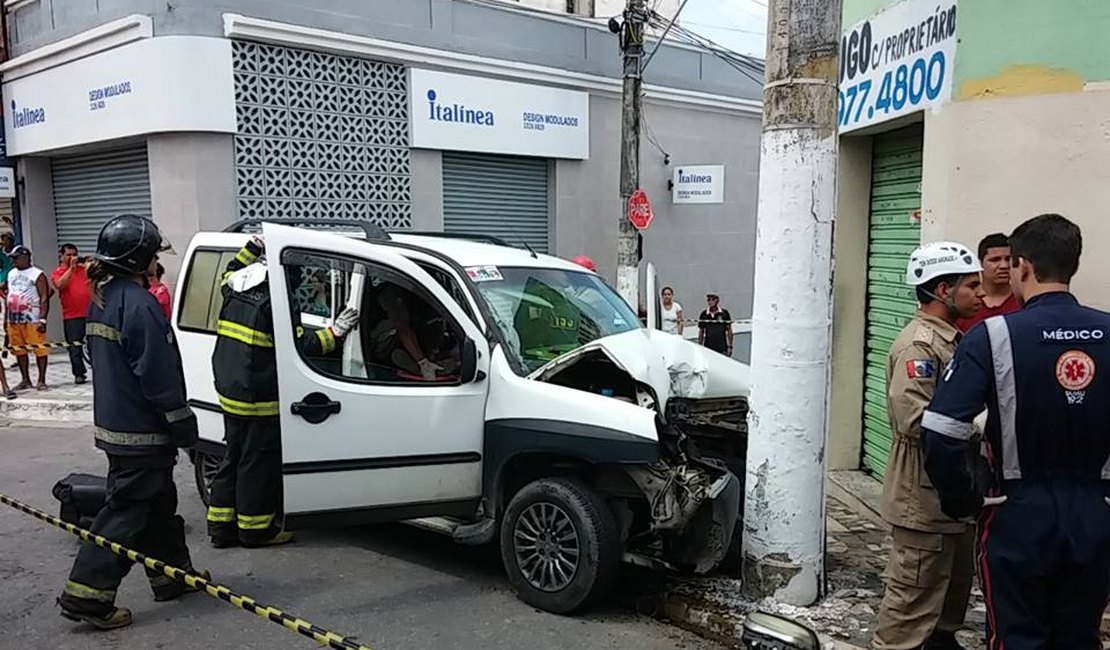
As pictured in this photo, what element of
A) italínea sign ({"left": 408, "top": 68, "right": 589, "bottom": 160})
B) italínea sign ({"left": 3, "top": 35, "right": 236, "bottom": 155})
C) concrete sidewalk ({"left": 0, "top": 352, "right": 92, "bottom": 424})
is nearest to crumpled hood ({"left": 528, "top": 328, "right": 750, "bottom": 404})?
concrete sidewalk ({"left": 0, "top": 352, "right": 92, "bottom": 424})

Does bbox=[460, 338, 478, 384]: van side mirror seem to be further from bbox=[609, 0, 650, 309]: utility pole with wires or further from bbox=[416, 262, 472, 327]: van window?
bbox=[609, 0, 650, 309]: utility pole with wires

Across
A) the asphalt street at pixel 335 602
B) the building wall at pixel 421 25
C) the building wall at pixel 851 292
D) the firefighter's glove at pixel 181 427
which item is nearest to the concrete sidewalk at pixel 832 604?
the asphalt street at pixel 335 602

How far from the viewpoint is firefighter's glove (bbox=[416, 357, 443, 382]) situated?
16.8 ft

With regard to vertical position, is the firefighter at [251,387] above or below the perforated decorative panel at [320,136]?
below

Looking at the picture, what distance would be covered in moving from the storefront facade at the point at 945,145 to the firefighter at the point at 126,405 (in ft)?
14.6

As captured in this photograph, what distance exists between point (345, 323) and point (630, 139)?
8967mm

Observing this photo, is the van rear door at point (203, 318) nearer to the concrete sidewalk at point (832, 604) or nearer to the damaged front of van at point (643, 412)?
the damaged front of van at point (643, 412)

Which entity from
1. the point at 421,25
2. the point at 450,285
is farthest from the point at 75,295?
the point at 450,285

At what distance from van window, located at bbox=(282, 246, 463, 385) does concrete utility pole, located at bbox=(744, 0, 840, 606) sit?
1688 mm

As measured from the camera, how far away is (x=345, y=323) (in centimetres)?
502

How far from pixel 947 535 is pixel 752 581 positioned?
116 cm

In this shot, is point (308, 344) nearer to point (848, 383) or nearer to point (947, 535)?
point (947, 535)

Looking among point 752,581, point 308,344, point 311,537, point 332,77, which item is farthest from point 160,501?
point 332,77

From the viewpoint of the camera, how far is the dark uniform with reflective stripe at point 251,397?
4.96 m
